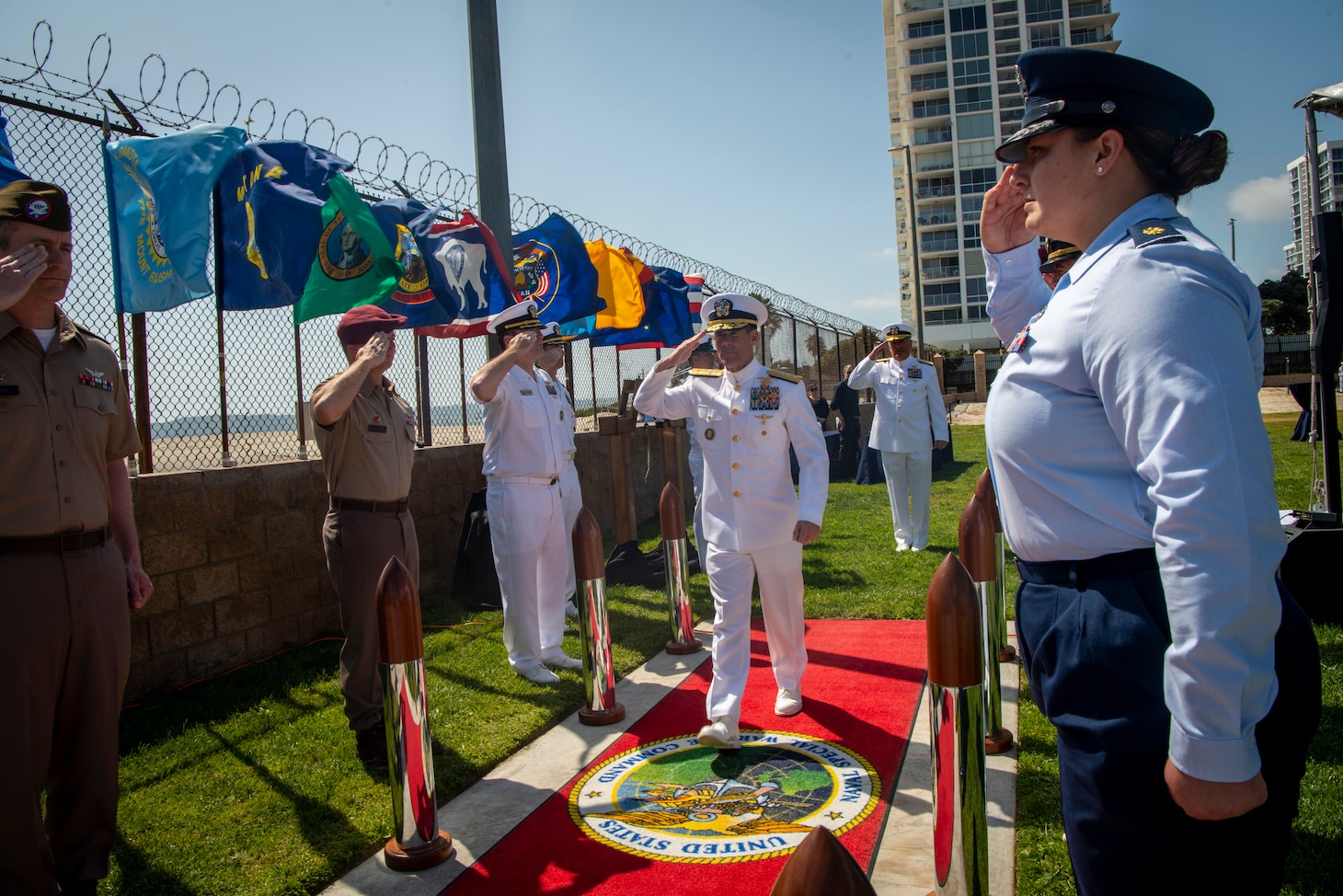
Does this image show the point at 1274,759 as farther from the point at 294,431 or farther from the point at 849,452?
the point at 849,452

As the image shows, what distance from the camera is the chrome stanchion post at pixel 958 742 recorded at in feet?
7.51

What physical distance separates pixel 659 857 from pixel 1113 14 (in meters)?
84.5

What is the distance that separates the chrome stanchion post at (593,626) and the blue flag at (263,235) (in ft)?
8.79

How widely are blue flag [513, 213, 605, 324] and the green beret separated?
483 centimetres

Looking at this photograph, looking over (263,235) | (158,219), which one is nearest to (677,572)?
(263,235)

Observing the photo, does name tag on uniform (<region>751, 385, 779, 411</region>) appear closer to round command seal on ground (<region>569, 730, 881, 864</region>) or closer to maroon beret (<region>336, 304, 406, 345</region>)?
round command seal on ground (<region>569, 730, 881, 864</region>)

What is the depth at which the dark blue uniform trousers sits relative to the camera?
4.96 ft

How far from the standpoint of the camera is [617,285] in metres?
9.88

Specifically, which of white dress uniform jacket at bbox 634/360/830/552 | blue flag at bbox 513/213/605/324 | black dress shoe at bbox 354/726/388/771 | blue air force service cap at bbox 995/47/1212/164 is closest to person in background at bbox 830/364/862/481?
blue flag at bbox 513/213/605/324

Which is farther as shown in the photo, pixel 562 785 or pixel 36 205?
pixel 562 785

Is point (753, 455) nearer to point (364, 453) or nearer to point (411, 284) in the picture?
point (364, 453)

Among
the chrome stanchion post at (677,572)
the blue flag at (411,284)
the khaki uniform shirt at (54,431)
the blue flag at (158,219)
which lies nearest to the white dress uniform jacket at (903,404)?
the chrome stanchion post at (677,572)

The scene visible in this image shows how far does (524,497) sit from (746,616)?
2154 millimetres

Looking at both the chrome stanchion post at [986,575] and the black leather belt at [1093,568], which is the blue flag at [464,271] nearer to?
the chrome stanchion post at [986,575]
